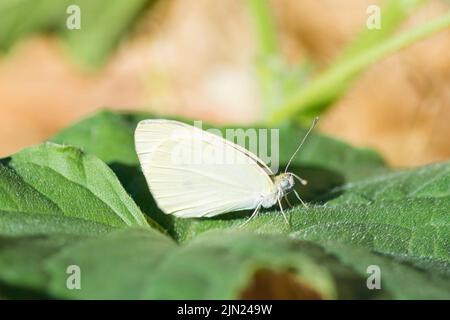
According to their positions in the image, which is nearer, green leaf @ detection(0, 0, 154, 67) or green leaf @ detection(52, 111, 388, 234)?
green leaf @ detection(52, 111, 388, 234)

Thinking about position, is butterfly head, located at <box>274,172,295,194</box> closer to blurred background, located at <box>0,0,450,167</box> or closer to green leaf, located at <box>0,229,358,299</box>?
green leaf, located at <box>0,229,358,299</box>

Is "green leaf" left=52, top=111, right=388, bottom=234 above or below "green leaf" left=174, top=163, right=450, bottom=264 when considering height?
above

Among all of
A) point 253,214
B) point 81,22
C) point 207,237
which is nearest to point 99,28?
point 81,22

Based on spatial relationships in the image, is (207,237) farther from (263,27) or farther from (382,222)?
(263,27)

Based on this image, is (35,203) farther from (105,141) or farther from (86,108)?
(86,108)

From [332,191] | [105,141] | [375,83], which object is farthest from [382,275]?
[375,83]

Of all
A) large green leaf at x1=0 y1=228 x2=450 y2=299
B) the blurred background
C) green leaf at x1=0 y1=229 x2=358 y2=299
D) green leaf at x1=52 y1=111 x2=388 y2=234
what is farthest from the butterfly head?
the blurred background
